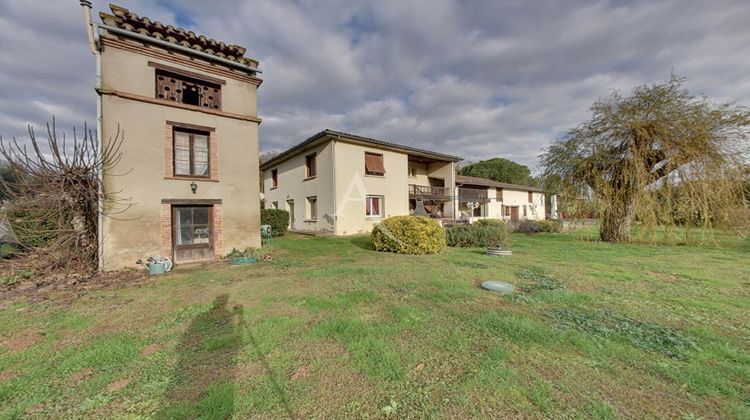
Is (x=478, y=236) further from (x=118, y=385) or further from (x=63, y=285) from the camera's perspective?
(x=63, y=285)

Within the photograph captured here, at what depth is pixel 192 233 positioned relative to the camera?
8172mm

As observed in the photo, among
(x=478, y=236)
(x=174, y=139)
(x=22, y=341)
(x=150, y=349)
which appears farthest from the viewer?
(x=478, y=236)

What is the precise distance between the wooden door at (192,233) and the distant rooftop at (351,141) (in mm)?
7877

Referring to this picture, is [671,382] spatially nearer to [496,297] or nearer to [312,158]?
[496,297]

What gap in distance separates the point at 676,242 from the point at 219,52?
61.1 feet

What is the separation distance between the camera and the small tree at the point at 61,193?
6.09 m

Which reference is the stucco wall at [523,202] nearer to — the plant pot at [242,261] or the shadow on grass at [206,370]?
the plant pot at [242,261]

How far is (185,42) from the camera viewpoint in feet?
25.8

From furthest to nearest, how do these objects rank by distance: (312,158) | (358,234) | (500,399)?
(312,158)
(358,234)
(500,399)

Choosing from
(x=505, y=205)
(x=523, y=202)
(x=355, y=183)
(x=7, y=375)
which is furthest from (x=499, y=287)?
(x=523, y=202)

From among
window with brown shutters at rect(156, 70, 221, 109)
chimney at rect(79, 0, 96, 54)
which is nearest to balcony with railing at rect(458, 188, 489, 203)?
window with brown shutters at rect(156, 70, 221, 109)

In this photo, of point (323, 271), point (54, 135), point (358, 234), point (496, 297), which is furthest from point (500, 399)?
point (358, 234)

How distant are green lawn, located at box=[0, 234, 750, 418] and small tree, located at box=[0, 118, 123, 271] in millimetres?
2674

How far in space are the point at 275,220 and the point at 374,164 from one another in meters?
6.67
